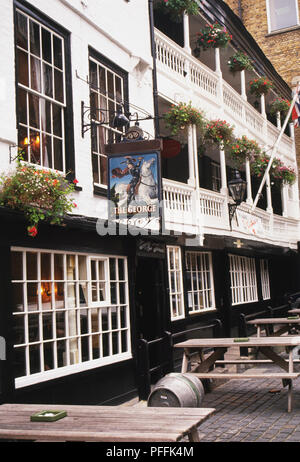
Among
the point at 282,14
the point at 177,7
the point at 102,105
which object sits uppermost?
the point at 282,14

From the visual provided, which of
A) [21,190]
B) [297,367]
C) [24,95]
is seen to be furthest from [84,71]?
[297,367]

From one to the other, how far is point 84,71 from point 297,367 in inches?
271

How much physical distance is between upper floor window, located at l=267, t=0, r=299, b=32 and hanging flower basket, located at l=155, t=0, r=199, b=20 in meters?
14.5

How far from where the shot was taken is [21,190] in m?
5.96

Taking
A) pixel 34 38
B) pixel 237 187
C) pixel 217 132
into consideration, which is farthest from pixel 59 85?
pixel 237 187

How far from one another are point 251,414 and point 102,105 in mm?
5336

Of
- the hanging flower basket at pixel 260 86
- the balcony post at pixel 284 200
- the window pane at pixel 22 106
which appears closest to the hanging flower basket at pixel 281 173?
the hanging flower basket at pixel 260 86

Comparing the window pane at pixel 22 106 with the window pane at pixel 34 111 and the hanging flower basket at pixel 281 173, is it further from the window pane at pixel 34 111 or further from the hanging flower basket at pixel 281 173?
the hanging flower basket at pixel 281 173

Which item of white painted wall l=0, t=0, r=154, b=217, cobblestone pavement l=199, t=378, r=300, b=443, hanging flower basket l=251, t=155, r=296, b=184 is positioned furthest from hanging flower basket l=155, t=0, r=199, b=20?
cobblestone pavement l=199, t=378, r=300, b=443

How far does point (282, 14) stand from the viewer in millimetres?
24938

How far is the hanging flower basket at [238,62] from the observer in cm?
1509

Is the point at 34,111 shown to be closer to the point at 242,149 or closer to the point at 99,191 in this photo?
the point at 99,191

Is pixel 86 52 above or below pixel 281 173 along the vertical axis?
above

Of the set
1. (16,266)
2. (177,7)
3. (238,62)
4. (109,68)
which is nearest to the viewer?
(16,266)
